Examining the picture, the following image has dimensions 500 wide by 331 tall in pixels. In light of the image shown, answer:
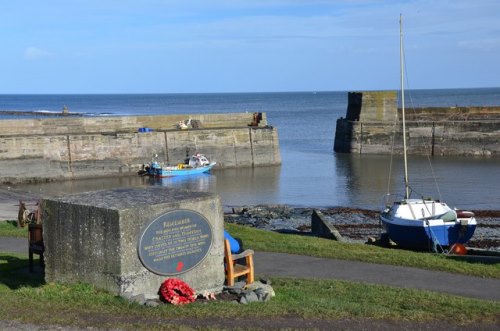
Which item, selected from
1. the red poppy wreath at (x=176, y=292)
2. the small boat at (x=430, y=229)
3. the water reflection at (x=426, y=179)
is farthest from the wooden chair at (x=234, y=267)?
the water reflection at (x=426, y=179)

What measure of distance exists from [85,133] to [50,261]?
37.0m

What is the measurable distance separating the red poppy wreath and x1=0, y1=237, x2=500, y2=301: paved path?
96.9 inches

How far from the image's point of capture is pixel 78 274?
9523 mm

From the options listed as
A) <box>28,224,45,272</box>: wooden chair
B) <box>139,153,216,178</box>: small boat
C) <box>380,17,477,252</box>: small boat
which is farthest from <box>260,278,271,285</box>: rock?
<box>139,153,216,178</box>: small boat

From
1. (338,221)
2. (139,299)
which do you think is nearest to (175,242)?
(139,299)

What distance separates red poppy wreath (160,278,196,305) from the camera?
9164 millimetres

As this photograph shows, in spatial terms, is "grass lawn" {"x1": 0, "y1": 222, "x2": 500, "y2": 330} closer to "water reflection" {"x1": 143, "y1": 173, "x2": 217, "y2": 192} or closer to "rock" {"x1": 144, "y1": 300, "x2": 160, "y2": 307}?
"rock" {"x1": 144, "y1": 300, "x2": 160, "y2": 307}

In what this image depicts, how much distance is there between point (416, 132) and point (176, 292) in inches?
2050

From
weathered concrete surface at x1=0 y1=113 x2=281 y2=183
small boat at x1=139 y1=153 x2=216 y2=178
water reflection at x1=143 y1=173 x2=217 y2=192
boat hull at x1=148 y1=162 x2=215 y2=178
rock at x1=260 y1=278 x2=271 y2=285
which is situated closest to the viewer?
rock at x1=260 y1=278 x2=271 y2=285

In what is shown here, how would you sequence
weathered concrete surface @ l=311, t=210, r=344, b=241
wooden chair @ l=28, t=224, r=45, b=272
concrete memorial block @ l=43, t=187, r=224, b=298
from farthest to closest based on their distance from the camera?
weathered concrete surface @ l=311, t=210, r=344, b=241 < wooden chair @ l=28, t=224, r=45, b=272 < concrete memorial block @ l=43, t=187, r=224, b=298

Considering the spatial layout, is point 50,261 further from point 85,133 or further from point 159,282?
point 85,133

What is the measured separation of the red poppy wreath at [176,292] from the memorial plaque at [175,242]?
166mm

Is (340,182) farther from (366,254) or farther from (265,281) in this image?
(265,281)

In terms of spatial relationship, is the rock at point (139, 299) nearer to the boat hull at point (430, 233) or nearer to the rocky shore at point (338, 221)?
the boat hull at point (430, 233)
